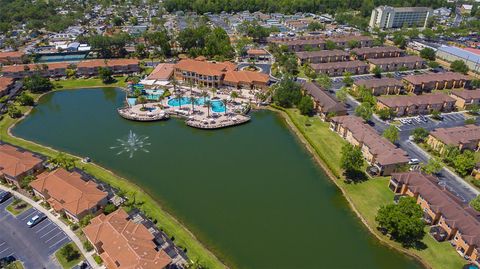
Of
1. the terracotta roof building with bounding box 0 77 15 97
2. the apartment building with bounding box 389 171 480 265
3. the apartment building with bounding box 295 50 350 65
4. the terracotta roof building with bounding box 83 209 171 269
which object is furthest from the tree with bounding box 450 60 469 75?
the terracotta roof building with bounding box 0 77 15 97

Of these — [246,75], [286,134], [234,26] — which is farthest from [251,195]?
[234,26]

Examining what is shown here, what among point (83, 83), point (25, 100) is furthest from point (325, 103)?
point (25, 100)

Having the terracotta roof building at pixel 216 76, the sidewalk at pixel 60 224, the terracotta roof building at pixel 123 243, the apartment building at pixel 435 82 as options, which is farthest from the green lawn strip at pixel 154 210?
the apartment building at pixel 435 82

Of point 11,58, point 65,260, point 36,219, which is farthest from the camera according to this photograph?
point 11,58

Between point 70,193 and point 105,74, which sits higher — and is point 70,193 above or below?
below

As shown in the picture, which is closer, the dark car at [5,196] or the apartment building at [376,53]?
the dark car at [5,196]

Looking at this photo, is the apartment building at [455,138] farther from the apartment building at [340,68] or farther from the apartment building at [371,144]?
the apartment building at [340,68]

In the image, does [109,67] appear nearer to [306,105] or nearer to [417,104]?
[306,105]
